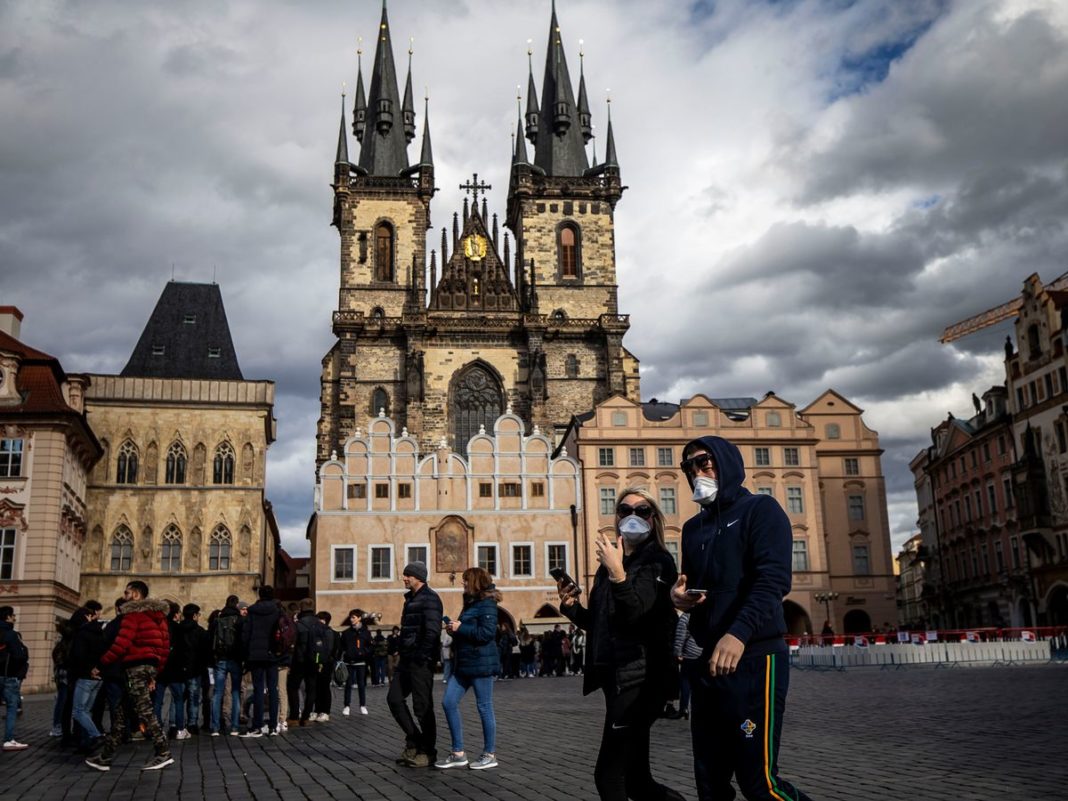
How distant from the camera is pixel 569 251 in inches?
2486

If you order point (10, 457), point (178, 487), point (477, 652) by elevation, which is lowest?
point (477, 652)

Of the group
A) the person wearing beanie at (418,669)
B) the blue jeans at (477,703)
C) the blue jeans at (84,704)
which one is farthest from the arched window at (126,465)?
the blue jeans at (477,703)

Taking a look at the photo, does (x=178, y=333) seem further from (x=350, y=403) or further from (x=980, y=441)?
(x=980, y=441)

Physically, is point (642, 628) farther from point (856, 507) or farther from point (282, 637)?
point (856, 507)

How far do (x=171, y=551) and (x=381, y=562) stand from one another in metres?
8.20

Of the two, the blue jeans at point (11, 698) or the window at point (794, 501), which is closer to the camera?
the blue jeans at point (11, 698)

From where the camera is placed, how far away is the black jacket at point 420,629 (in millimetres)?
9750

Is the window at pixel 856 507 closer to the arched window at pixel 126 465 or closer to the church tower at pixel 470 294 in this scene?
the church tower at pixel 470 294

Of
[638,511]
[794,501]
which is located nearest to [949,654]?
[794,501]

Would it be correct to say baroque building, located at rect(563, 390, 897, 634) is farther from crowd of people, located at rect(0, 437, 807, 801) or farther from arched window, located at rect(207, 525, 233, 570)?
crowd of people, located at rect(0, 437, 807, 801)

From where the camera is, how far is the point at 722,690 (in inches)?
180

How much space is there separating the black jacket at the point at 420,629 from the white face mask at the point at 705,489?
5.17 m

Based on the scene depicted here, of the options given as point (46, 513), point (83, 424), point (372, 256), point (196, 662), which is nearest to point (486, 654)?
point (196, 662)

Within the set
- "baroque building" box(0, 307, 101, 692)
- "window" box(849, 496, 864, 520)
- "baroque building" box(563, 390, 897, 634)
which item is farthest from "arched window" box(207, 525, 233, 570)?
"window" box(849, 496, 864, 520)
